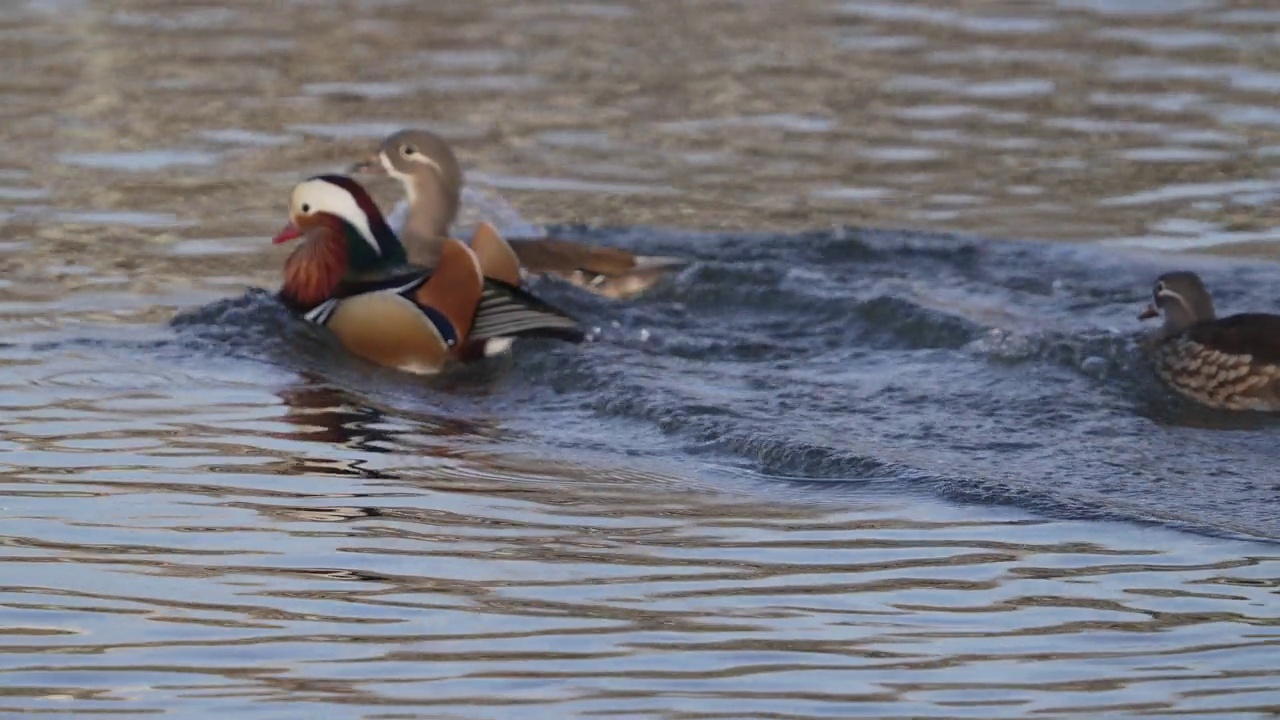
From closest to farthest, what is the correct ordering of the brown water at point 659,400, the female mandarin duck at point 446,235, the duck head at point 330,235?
the brown water at point 659,400 → the duck head at point 330,235 → the female mandarin duck at point 446,235

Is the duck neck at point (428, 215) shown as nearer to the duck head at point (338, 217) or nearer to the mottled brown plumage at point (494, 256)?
the duck head at point (338, 217)

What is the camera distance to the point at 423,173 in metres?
12.2

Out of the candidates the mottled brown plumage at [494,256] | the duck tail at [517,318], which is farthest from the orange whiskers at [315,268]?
the duck tail at [517,318]

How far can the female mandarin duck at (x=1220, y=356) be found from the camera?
376 inches

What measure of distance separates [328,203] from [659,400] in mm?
2517

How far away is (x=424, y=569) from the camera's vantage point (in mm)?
6898

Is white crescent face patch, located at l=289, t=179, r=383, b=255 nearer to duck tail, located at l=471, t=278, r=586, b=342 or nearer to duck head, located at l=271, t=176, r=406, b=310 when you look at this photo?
duck head, located at l=271, t=176, r=406, b=310

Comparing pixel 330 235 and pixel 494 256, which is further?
pixel 330 235

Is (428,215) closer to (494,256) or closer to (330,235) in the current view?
(330,235)

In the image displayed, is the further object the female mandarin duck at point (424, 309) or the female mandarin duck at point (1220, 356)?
the female mandarin duck at point (424, 309)

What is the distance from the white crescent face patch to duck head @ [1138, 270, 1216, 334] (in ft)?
11.8

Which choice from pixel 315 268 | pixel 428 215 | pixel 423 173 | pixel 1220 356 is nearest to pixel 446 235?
pixel 428 215

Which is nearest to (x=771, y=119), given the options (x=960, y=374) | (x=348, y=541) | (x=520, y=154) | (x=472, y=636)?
(x=520, y=154)

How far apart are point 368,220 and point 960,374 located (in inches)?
116
